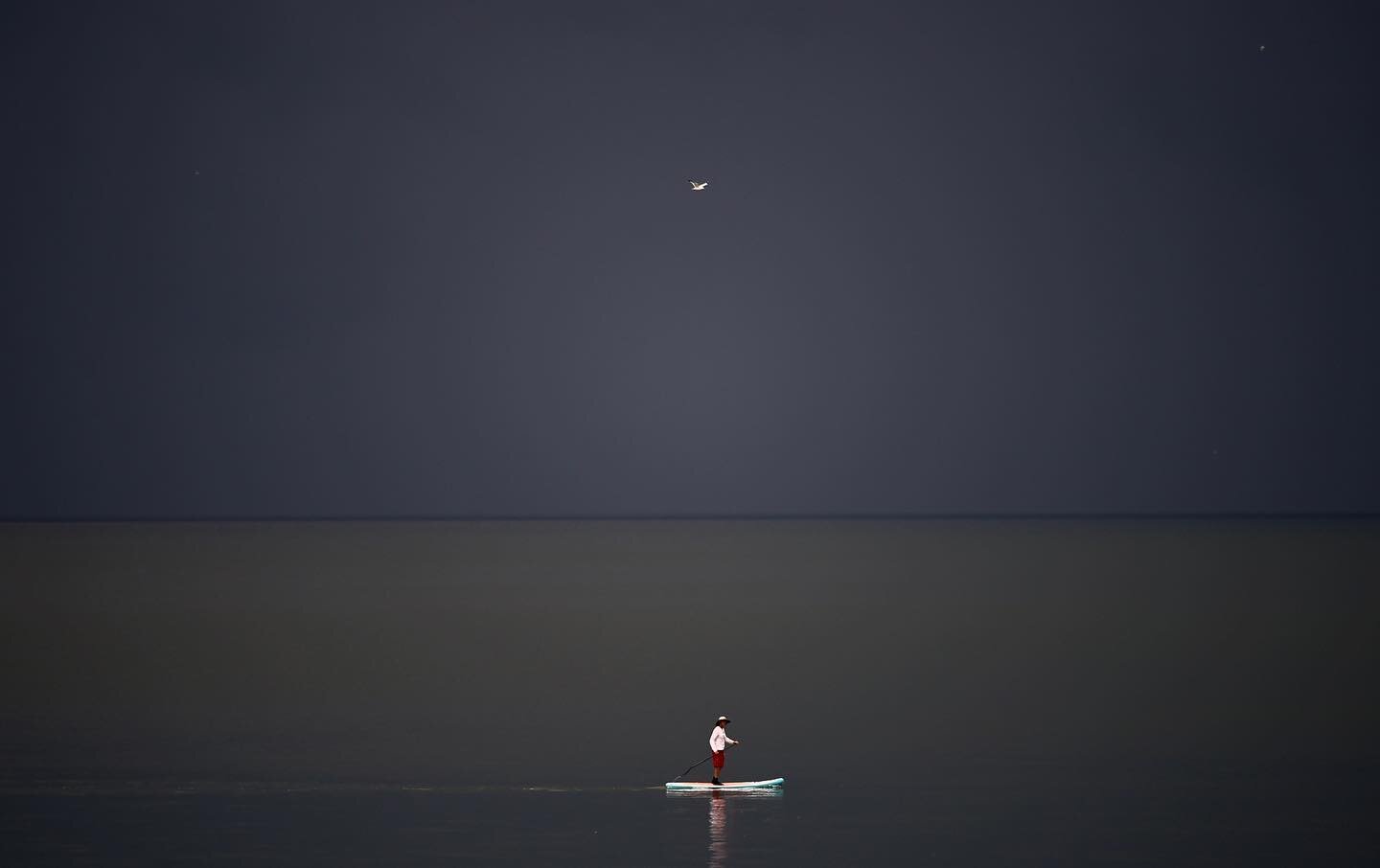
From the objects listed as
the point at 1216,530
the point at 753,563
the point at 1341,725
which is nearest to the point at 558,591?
the point at 753,563

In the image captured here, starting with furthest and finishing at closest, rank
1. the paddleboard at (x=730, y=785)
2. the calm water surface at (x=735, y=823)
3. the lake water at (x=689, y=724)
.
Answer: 1. the paddleboard at (x=730, y=785)
2. the lake water at (x=689, y=724)
3. the calm water surface at (x=735, y=823)

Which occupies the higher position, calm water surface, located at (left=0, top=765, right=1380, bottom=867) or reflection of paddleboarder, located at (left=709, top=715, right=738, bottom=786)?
reflection of paddleboarder, located at (left=709, top=715, right=738, bottom=786)

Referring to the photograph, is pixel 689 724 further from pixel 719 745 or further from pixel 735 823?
pixel 735 823

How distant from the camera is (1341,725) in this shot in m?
32.1

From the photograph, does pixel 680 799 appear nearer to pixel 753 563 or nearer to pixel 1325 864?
pixel 1325 864

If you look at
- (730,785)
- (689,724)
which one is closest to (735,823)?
(730,785)

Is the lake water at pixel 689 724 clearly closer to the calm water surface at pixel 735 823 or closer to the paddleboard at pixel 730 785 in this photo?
the calm water surface at pixel 735 823

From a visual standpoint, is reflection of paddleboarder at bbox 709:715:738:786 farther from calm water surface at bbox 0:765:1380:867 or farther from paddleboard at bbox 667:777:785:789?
calm water surface at bbox 0:765:1380:867

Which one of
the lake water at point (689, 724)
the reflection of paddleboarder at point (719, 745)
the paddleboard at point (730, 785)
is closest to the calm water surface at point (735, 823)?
the lake water at point (689, 724)

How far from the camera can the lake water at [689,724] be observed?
22844mm

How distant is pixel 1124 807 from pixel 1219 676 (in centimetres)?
1574

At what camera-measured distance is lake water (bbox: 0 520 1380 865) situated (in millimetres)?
22844

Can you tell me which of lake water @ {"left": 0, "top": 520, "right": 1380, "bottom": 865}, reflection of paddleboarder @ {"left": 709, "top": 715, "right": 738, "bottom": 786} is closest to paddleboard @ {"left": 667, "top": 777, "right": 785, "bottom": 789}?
reflection of paddleboarder @ {"left": 709, "top": 715, "right": 738, "bottom": 786}

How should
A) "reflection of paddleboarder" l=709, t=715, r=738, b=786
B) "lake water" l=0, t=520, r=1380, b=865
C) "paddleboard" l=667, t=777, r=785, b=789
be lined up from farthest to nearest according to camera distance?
"paddleboard" l=667, t=777, r=785, b=789
"reflection of paddleboarder" l=709, t=715, r=738, b=786
"lake water" l=0, t=520, r=1380, b=865
